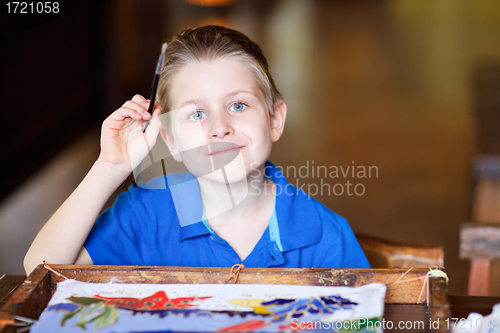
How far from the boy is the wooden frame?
0.55 feet

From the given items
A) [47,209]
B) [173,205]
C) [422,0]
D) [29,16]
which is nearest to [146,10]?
[47,209]

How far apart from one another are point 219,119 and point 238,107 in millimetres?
61

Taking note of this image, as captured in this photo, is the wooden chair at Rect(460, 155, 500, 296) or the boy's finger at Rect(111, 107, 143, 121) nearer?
the boy's finger at Rect(111, 107, 143, 121)

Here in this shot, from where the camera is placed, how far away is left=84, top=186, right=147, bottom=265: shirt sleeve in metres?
0.85

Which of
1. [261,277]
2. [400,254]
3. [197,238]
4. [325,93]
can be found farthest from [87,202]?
[325,93]

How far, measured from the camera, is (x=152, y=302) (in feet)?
1.95

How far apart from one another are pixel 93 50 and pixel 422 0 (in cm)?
385

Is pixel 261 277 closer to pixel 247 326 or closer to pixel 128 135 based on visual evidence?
pixel 247 326

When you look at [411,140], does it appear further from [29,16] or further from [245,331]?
[245,331]

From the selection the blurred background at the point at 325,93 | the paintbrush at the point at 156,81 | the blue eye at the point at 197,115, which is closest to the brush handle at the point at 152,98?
the paintbrush at the point at 156,81

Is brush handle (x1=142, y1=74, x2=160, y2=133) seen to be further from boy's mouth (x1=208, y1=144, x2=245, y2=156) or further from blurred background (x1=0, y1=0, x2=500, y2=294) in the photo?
blurred background (x1=0, y1=0, x2=500, y2=294)

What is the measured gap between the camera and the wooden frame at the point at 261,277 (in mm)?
626

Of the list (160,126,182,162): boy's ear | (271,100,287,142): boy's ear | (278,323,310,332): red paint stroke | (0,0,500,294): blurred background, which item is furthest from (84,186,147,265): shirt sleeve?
(0,0,500,294): blurred background

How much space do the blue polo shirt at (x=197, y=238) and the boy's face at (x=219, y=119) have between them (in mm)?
112
